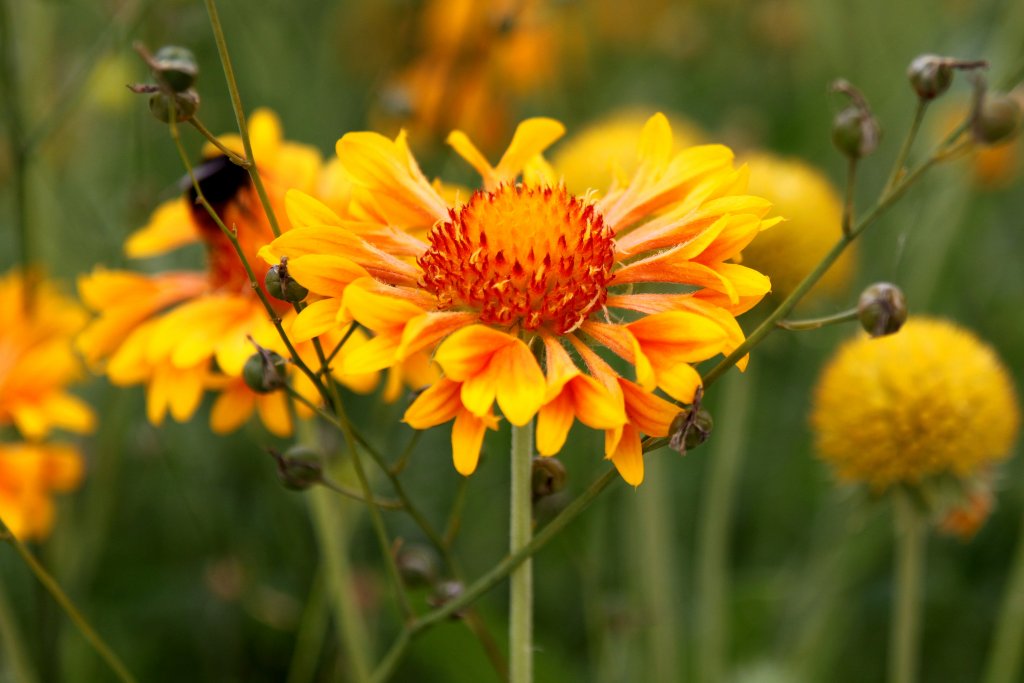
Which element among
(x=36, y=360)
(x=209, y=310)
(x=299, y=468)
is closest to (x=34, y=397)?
(x=36, y=360)

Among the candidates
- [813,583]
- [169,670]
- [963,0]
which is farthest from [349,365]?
[963,0]

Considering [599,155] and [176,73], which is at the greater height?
[176,73]

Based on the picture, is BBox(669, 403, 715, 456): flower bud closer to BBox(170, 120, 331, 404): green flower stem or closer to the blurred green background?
BBox(170, 120, 331, 404): green flower stem

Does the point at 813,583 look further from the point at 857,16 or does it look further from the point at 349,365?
the point at 857,16

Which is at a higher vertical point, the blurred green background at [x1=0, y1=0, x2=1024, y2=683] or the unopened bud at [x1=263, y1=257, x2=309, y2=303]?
the unopened bud at [x1=263, y1=257, x2=309, y2=303]

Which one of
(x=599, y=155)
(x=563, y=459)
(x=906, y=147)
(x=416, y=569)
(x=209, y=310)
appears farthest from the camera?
(x=563, y=459)

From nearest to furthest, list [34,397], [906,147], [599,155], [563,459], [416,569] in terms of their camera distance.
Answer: [906,147]
[416,569]
[34,397]
[599,155]
[563,459]

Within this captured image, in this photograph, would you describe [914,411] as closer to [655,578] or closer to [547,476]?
[655,578]

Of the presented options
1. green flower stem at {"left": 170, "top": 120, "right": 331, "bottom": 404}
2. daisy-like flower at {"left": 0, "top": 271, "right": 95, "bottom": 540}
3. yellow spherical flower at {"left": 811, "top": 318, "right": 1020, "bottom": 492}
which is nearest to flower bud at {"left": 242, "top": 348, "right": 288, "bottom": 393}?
green flower stem at {"left": 170, "top": 120, "right": 331, "bottom": 404}
